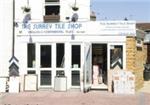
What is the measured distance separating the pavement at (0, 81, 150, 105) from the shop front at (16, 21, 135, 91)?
94 cm

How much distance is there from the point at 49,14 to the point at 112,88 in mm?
5298

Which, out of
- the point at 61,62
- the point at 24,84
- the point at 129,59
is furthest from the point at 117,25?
the point at 24,84

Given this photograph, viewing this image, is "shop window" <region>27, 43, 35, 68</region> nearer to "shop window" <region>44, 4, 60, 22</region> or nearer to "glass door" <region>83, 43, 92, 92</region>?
"shop window" <region>44, 4, 60, 22</region>

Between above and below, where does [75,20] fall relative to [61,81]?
above

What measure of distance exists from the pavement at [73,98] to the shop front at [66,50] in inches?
37.0

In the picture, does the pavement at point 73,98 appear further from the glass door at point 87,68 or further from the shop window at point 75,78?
the shop window at point 75,78

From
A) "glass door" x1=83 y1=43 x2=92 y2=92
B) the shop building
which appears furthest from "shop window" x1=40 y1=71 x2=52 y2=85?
"glass door" x1=83 y1=43 x2=92 y2=92

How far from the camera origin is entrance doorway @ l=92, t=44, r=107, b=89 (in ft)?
92.3

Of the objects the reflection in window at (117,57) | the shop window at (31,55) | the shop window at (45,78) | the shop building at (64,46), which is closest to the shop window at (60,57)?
the shop building at (64,46)

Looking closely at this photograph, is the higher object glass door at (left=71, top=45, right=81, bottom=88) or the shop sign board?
the shop sign board

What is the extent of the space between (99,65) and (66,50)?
9.04ft

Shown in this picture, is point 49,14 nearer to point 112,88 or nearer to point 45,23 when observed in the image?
point 45,23

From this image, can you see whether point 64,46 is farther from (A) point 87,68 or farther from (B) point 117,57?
(B) point 117,57

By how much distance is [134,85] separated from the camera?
25.9m
